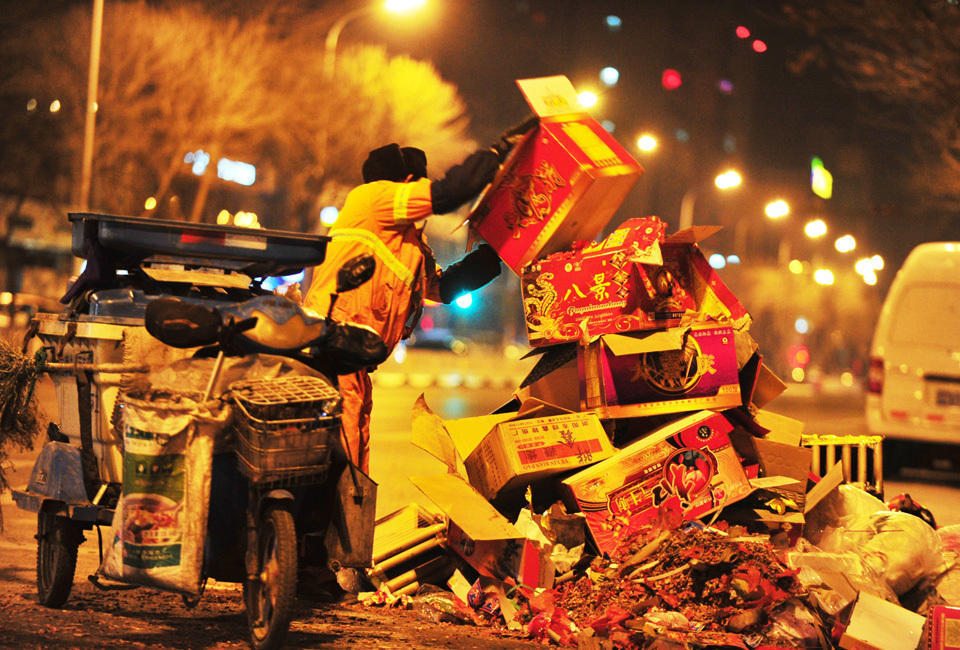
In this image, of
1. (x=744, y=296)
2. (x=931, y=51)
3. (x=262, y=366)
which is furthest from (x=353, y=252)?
(x=744, y=296)

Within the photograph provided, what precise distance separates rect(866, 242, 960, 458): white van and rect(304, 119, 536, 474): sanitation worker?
23.6 feet

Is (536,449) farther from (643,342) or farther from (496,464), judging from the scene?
(643,342)

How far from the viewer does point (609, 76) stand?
71125mm

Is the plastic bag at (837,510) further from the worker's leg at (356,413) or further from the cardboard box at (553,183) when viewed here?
the worker's leg at (356,413)

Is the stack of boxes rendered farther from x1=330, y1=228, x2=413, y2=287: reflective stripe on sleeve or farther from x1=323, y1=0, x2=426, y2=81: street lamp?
x1=323, y1=0, x2=426, y2=81: street lamp

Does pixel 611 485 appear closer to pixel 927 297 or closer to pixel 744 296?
pixel 927 297

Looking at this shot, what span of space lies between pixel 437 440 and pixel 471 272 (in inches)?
37.6

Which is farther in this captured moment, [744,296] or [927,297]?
[744,296]

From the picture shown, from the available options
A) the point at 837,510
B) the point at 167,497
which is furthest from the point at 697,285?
the point at 167,497

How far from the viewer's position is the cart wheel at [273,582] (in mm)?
3416

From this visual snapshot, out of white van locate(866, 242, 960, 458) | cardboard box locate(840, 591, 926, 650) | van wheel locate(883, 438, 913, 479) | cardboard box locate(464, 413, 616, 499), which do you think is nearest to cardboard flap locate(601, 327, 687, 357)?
cardboard box locate(464, 413, 616, 499)

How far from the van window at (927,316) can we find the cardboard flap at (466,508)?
24.8 feet

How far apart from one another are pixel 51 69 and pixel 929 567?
26482 mm

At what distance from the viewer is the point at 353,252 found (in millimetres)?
5172
